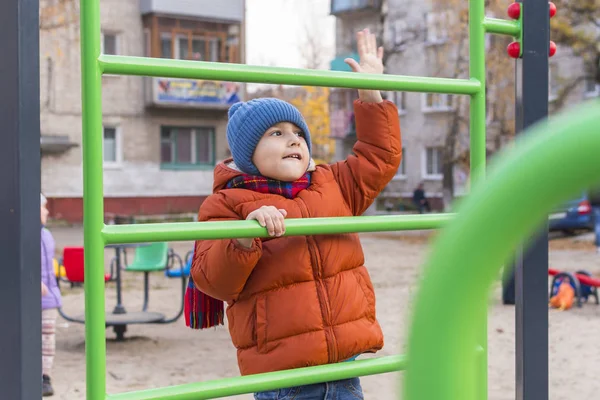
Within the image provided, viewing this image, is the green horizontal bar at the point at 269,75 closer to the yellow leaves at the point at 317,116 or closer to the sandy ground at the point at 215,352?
the sandy ground at the point at 215,352

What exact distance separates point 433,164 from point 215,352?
67.8 feet

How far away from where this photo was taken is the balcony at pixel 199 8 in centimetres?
2161

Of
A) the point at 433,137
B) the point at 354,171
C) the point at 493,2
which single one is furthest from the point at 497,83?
the point at 354,171

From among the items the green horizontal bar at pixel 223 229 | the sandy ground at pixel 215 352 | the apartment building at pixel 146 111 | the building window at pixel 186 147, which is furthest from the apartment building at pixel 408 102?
the green horizontal bar at pixel 223 229

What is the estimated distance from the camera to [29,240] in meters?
1.54

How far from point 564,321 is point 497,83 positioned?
980 centimetres

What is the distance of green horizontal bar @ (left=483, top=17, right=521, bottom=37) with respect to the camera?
222 centimetres

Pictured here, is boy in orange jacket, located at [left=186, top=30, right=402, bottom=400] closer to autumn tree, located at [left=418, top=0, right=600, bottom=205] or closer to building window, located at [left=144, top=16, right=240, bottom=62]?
autumn tree, located at [left=418, top=0, right=600, bottom=205]

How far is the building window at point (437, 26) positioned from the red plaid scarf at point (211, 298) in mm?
14861

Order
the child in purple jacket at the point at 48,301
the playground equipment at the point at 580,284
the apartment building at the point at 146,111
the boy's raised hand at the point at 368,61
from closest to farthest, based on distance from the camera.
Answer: the boy's raised hand at the point at 368,61
the child in purple jacket at the point at 48,301
the playground equipment at the point at 580,284
the apartment building at the point at 146,111

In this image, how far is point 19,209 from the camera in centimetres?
153

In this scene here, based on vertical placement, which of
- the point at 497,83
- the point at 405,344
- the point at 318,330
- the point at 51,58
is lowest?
the point at 318,330

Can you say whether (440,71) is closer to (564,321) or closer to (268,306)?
(564,321)

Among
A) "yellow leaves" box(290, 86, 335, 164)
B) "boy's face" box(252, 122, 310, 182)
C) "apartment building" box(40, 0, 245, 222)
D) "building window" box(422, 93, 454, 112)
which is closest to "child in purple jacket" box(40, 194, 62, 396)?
"boy's face" box(252, 122, 310, 182)
